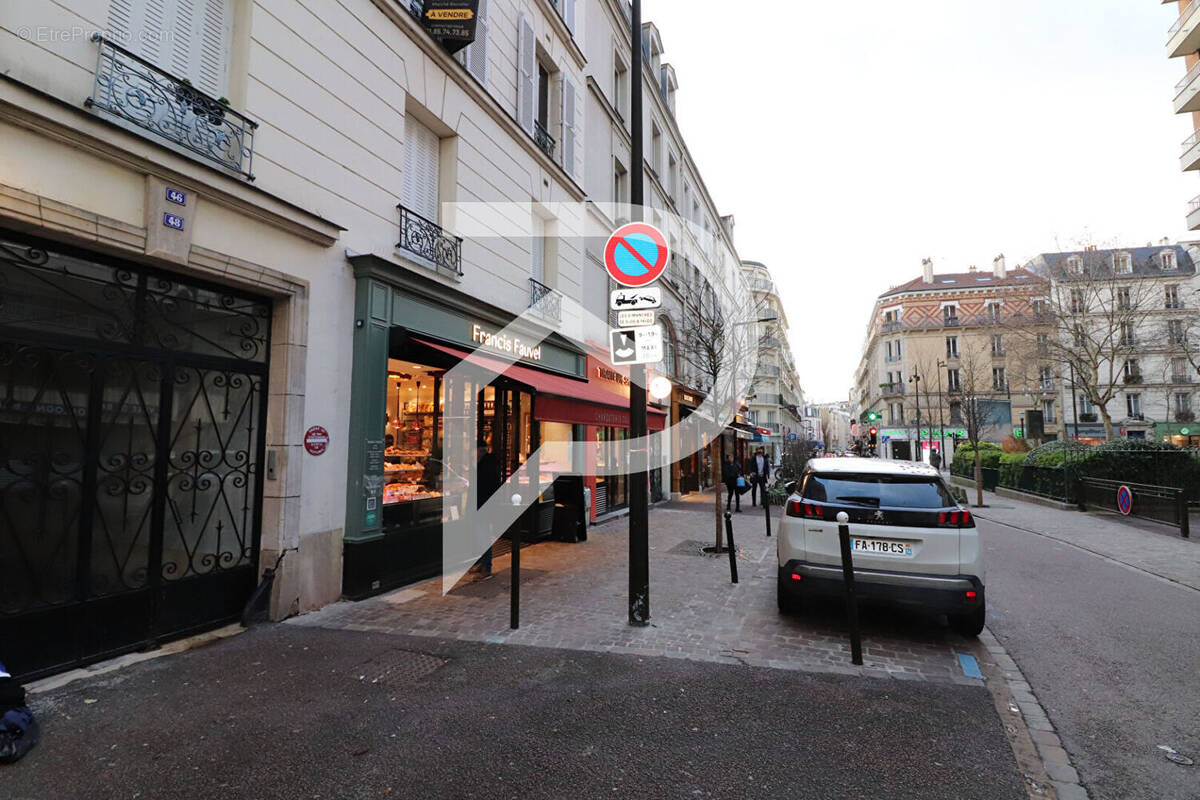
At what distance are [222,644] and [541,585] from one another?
11.1 feet

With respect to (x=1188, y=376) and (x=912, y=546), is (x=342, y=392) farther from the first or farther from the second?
(x=1188, y=376)

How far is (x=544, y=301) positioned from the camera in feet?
36.8

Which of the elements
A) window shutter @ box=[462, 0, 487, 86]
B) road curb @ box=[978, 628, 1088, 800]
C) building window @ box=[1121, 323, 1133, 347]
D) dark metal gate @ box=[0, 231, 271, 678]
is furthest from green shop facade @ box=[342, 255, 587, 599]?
building window @ box=[1121, 323, 1133, 347]

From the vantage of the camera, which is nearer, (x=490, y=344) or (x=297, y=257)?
(x=297, y=257)

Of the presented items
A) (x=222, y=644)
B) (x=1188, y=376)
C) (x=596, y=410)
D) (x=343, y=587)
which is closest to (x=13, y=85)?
(x=222, y=644)

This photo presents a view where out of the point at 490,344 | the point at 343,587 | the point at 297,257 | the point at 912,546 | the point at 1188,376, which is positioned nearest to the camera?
the point at 912,546

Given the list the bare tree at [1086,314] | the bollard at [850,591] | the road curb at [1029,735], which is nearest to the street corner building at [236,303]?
the bollard at [850,591]

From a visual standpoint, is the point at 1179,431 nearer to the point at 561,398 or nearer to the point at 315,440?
the point at 561,398

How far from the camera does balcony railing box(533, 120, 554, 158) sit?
10947 millimetres

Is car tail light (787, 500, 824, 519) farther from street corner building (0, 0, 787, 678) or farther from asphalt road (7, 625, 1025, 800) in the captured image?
street corner building (0, 0, 787, 678)

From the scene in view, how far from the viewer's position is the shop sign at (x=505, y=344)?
8.67 metres

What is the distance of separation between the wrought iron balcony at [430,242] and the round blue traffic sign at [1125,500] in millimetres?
16524

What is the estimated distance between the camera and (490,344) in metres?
8.98

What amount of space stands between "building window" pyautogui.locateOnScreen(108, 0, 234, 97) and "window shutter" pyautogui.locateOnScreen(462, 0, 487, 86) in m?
3.93
